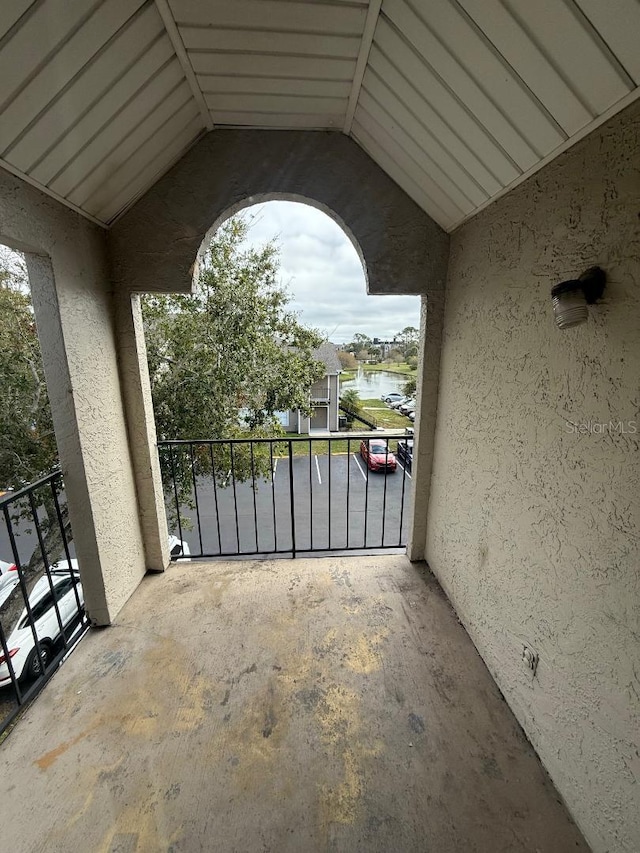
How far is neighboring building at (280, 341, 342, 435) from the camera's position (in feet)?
26.8

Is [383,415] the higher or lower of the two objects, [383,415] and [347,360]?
the lower

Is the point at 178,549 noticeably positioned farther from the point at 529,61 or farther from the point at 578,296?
the point at 529,61

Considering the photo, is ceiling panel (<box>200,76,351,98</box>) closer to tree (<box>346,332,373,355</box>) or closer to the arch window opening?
the arch window opening

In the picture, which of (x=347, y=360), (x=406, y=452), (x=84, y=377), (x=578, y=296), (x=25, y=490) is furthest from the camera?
(x=347, y=360)

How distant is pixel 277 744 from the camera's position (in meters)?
1.51

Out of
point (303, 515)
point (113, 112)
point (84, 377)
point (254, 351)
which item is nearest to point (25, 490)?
point (84, 377)

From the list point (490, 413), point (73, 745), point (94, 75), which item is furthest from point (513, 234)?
point (73, 745)

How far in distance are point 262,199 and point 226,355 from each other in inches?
104

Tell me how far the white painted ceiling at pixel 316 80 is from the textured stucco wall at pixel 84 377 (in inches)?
6.5

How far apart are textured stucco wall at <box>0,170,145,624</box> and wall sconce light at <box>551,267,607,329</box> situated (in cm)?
211

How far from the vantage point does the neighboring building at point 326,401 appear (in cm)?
816

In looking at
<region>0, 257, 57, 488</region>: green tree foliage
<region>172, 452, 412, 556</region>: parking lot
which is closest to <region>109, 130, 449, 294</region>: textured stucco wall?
<region>0, 257, 57, 488</region>: green tree foliage

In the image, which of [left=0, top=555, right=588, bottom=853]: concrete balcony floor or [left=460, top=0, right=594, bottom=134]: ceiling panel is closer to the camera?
[left=460, top=0, right=594, bottom=134]: ceiling panel

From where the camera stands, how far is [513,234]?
1576 mm
